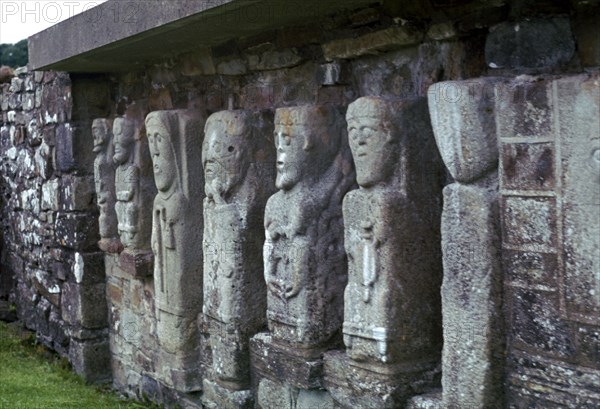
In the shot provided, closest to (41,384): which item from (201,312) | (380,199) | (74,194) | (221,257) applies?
(74,194)

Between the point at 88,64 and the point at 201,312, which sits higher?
the point at 88,64

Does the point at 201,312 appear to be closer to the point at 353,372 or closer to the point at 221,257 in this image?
the point at 221,257

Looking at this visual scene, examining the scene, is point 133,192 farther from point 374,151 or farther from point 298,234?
point 374,151

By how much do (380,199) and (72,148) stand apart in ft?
11.2

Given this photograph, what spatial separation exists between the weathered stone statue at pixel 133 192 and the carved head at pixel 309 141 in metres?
1.77

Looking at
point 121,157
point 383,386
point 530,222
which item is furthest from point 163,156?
point 530,222

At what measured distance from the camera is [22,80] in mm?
7355

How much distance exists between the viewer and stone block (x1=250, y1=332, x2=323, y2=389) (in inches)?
145

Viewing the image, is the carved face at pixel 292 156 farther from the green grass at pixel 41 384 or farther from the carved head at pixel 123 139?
the green grass at pixel 41 384

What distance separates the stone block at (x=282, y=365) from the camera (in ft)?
12.1

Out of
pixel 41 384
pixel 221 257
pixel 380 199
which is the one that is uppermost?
pixel 380 199

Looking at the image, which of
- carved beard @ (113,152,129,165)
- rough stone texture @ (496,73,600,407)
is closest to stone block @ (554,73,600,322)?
rough stone texture @ (496,73,600,407)

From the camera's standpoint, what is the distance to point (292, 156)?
3707 mm

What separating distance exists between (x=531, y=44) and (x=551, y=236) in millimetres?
610
